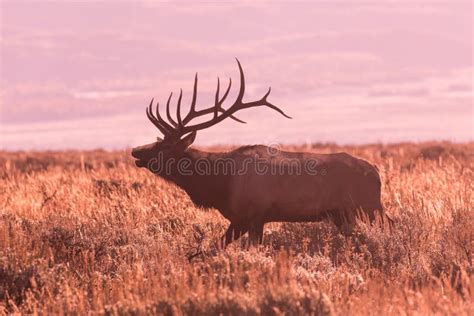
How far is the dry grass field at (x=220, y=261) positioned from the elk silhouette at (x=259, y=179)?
0.38m

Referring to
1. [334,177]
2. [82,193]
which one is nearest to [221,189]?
[334,177]

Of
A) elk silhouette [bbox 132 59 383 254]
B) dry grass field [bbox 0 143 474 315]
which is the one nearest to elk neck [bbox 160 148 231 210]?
elk silhouette [bbox 132 59 383 254]

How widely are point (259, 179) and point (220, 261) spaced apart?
8.05 feet

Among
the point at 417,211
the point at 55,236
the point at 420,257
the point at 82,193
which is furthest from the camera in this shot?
the point at 82,193

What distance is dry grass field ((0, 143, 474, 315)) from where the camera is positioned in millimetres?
6618

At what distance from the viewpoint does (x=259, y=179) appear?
10.3 metres

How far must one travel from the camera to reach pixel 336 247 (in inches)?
415

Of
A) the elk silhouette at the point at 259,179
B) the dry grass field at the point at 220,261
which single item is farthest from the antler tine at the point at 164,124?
the dry grass field at the point at 220,261

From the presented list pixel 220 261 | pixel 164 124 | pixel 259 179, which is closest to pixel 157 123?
pixel 164 124

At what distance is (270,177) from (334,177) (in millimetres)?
847

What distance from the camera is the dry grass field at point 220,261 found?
662cm

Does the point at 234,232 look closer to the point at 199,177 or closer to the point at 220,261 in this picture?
the point at 199,177

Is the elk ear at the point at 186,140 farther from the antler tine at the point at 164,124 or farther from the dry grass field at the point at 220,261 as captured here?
the dry grass field at the point at 220,261

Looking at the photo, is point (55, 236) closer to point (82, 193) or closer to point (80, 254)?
point (80, 254)
